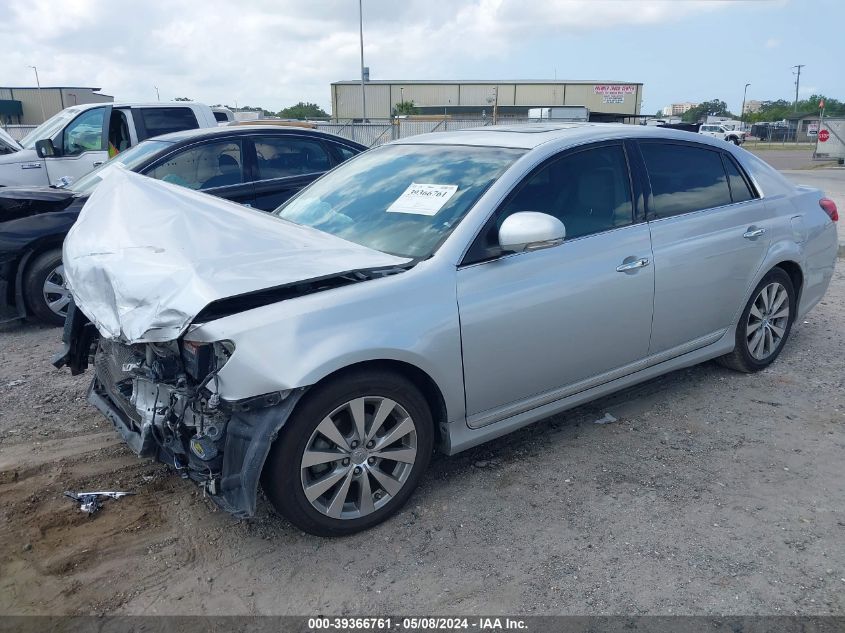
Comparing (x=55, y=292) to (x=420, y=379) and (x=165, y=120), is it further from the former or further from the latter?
(x=165, y=120)

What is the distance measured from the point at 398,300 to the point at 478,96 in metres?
68.8

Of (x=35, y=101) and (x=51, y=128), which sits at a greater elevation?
(x=35, y=101)

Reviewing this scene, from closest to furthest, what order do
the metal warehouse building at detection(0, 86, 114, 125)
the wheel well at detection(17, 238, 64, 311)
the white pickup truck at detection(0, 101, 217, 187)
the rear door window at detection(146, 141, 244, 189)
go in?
the wheel well at detection(17, 238, 64, 311), the rear door window at detection(146, 141, 244, 189), the white pickup truck at detection(0, 101, 217, 187), the metal warehouse building at detection(0, 86, 114, 125)

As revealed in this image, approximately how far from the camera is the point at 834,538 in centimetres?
300

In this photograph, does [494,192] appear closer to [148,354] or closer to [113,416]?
[148,354]

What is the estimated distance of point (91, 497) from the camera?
10.9 ft

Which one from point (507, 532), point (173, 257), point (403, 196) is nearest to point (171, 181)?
point (403, 196)

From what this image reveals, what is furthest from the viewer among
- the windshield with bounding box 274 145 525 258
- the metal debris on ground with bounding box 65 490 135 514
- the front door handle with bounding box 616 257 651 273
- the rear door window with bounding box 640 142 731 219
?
the rear door window with bounding box 640 142 731 219

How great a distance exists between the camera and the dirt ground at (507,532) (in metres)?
2.67

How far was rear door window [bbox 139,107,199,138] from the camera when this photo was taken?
1020cm

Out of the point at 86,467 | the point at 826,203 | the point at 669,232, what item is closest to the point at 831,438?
the point at 669,232

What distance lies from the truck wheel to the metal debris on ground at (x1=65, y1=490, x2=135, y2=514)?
10.3 ft

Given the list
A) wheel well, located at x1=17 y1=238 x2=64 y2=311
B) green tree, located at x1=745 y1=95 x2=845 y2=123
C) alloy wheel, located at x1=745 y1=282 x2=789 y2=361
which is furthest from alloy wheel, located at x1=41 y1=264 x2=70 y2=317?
green tree, located at x1=745 y1=95 x2=845 y2=123

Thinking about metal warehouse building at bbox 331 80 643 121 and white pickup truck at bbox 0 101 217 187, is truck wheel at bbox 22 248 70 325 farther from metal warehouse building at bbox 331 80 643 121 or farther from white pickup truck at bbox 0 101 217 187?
metal warehouse building at bbox 331 80 643 121
